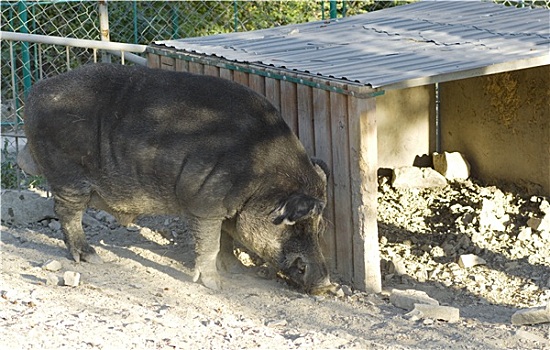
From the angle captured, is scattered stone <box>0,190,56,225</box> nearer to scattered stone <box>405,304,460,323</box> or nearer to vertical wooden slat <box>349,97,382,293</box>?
vertical wooden slat <box>349,97,382,293</box>

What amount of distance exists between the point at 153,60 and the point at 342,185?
8.69 feet

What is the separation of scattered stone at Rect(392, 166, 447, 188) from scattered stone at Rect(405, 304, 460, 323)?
311 centimetres

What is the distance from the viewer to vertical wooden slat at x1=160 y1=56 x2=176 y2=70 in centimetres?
898

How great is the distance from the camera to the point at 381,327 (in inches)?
249

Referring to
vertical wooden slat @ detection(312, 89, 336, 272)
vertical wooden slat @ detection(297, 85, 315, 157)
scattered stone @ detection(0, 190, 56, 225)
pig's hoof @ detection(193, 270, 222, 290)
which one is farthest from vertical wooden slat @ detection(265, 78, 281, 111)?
scattered stone @ detection(0, 190, 56, 225)

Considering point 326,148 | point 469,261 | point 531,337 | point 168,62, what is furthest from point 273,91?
point 531,337

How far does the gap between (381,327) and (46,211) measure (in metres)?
3.61

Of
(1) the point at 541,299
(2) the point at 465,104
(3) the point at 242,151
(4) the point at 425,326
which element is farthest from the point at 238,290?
(2) the point at 465,104

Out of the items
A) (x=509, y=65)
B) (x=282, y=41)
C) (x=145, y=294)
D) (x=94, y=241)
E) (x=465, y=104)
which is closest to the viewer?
(x=145, y=294)

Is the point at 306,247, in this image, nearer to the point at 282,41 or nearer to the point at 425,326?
the point at 425,326

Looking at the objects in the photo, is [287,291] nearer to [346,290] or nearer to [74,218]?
[346,290]

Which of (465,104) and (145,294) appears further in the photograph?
(465,104)

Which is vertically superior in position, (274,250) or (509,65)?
(509,65)

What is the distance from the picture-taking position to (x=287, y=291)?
23.8 ft
